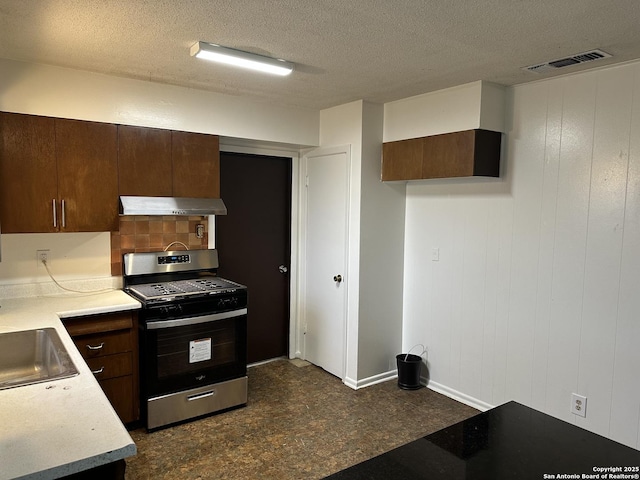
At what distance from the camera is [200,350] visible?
3.27m

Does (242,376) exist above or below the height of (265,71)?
below

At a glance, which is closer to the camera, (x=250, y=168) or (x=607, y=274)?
(x=607, y=274)

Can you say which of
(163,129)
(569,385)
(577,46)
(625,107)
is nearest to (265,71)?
(163,129)

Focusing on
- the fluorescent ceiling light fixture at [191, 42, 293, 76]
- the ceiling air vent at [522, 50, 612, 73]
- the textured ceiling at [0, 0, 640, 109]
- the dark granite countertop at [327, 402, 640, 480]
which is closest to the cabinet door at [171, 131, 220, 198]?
the textured ceiling at [0, 0, 640, 109]

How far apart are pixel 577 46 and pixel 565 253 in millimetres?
1254

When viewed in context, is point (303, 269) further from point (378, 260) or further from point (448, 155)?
point (448, 155)

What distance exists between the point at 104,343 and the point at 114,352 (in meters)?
0.09

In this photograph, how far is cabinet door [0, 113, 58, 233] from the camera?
9.31 feet

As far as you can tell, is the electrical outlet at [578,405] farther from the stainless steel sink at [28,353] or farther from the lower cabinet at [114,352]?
the stainless steel sink at [28,353]

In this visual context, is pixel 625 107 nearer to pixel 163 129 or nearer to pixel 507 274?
pixel 507 274

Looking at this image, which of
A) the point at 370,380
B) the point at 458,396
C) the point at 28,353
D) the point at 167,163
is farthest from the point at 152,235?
the point at 458,396

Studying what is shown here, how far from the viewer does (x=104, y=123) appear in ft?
10.3

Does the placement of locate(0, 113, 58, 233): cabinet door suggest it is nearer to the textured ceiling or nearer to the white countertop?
the textured ceiling

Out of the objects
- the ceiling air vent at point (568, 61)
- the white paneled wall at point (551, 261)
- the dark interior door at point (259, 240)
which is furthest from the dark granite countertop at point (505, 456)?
the dark interior door at point (259, 240)
